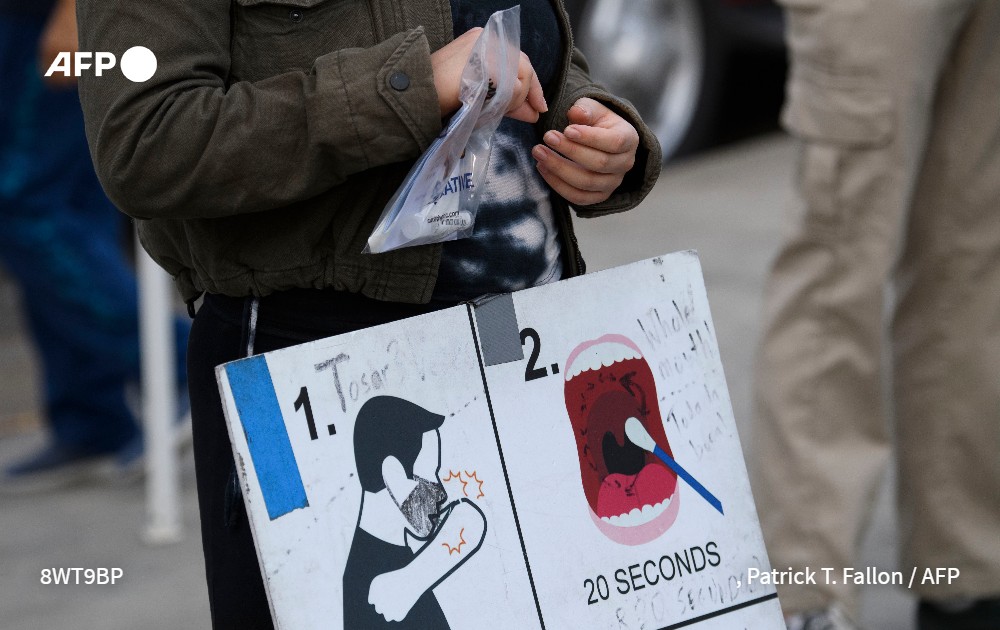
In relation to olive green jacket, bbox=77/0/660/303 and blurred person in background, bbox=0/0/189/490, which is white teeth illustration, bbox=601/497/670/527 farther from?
blurred person in background, bbox=0/0/189/490

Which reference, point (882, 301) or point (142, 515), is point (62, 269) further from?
point (882, 301)

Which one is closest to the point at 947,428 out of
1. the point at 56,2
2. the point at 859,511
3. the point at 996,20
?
the point at 859,511

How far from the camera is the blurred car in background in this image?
5910 millimetres

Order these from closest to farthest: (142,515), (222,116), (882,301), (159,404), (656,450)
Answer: (222,116), (656,450), (882,301), (159,404), (142,515)

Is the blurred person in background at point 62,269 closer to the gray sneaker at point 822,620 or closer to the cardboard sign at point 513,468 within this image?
the gray sneaker at point 822,620

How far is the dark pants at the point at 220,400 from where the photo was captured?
1.40m

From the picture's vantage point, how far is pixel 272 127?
1253mm

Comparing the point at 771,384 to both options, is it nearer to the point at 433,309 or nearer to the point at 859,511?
the point at 859,511

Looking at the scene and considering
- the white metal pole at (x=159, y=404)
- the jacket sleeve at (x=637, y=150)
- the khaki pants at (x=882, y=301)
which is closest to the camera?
the jacket sleeve at (x=637, y=150)

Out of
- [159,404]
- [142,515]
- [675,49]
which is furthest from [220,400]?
[675,49]

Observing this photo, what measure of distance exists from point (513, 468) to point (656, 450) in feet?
0.62

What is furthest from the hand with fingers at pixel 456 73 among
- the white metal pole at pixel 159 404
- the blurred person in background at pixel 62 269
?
the blurred person in background at pixel 62 269

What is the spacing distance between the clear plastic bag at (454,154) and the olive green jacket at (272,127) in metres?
0.03

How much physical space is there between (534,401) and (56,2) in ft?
8.13
